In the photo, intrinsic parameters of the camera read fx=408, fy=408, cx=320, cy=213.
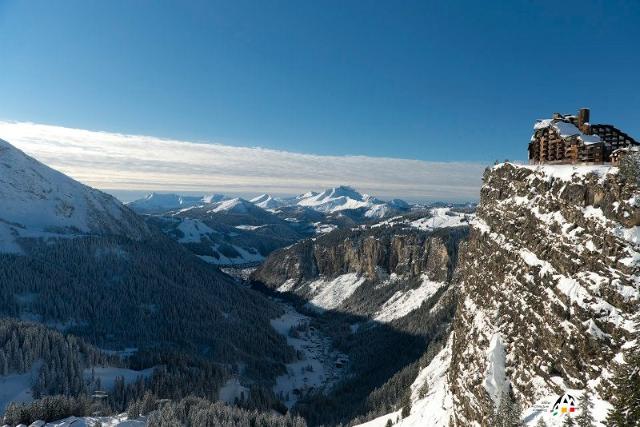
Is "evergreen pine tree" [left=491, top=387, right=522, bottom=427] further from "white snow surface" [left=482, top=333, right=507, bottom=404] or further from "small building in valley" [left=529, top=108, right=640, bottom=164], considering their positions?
"small building in valley" [left=529, top=108, right=640, bottom=164]

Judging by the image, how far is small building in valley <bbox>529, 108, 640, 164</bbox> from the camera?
39006 mm

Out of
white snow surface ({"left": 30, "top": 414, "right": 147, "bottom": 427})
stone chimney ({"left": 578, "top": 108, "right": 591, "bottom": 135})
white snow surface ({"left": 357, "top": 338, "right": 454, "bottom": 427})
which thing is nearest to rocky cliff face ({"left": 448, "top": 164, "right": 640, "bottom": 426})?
stone chimney ({"left": 578, "top": 108, "right": 591, "bottom": 135})

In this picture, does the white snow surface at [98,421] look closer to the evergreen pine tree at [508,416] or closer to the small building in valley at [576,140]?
the evergreen pine tree at [508,416]

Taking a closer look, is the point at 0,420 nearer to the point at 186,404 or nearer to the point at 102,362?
the point at 186,404

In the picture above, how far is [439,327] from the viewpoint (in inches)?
7067

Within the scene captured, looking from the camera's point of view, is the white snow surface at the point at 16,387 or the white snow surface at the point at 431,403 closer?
the white snow surface at the point at 431,403

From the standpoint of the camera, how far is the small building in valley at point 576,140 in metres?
39.0

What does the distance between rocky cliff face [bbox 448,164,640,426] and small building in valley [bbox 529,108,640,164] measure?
3239 mm

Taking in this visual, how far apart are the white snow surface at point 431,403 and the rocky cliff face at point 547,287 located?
32.2 ft

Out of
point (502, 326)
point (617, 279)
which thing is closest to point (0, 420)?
point (502, 326)

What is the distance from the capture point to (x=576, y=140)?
4044 cm

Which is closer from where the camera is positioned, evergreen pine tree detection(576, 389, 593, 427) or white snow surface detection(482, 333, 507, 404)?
evergreen pine tree detection(576, 389, 593, 427)

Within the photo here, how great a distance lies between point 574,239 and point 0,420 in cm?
10404

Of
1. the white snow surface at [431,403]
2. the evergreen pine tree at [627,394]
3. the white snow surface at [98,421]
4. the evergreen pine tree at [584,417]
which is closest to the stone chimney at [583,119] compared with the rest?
the evergreen pine tree at [627,394]
